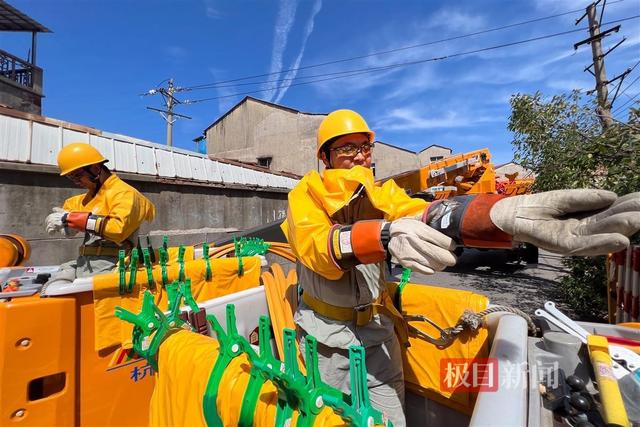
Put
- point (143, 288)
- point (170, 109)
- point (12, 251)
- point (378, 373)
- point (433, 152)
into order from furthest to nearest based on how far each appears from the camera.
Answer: point (433, 152) < point (170, 109) < point (12, 251) < point (143, 288) < point (378, 373)

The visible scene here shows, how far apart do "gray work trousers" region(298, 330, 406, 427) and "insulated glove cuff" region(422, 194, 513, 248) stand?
925 millimetres

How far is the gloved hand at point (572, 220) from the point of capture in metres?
1.00

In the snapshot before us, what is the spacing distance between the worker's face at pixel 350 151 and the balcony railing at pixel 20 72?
882 inches

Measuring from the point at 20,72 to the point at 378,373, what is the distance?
79.7 ft

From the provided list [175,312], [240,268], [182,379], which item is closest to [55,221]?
[240,268]

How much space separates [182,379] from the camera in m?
1.33

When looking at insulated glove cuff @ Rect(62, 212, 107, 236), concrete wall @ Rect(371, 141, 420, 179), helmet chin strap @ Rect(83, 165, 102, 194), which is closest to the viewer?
insulated glove cuff @ Rect(62, 212, 107, 236)

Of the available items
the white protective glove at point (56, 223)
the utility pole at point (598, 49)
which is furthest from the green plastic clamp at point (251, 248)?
the utility pole at point (598, 49)

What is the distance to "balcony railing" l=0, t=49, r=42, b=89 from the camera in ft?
55.9

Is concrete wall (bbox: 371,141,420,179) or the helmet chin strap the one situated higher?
concrete wall (bbox: 371,141,420,179)

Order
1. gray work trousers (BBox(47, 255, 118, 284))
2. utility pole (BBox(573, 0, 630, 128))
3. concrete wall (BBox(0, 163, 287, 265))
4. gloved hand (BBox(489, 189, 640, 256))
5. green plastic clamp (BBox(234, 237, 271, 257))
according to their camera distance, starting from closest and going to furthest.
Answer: gloved hand (BBox(489, 189, 640, 256)), gray work trousers (BBox(47, 255, 118, 284)), green plastic clamp (BBox(234, 237, 271, 257)), concrete wall (BBox(0, 163, 287, 265)), utility pole (BBox(573, 0, 630, 128))

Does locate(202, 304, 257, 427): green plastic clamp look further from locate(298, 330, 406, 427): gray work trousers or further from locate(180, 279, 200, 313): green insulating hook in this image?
locate(180, 279, 200, 313): green insulating hook

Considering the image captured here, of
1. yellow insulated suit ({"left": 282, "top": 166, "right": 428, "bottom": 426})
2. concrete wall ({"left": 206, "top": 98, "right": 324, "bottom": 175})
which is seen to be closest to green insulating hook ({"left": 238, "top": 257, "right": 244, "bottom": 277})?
yellow insulated suit ({"left": 282, "top": 166, "right": 428, "bottom": 426})

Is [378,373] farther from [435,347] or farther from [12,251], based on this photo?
[12,251]
